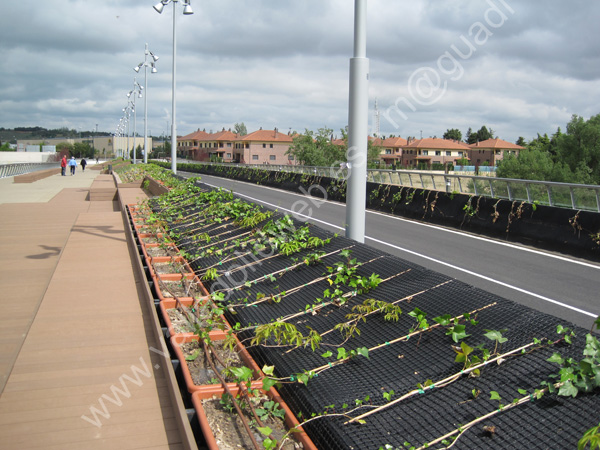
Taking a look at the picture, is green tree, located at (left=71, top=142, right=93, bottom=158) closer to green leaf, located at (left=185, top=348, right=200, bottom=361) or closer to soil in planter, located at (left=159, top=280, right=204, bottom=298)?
soil in planter, located at (left=159, top=280, right=204, bottom=298)

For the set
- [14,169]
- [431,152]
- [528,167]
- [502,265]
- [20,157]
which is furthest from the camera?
[431,152]

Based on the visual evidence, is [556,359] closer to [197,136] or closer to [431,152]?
[431,152]

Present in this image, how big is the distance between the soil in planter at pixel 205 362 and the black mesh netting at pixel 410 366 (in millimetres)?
222

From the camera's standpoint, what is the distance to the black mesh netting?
3.47 meters

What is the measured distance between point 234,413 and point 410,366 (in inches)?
54.4

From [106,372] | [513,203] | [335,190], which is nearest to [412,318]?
[106,372]

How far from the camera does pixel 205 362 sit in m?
5.27

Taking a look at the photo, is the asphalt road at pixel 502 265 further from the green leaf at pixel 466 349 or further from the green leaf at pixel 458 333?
the green leaf at pixel 466 349

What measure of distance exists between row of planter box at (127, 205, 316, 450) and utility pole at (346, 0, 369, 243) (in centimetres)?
243

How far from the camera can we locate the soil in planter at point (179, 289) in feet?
24.0

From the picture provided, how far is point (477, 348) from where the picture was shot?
166 inches

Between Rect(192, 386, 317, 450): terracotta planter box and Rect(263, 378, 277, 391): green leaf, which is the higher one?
Rect(263, 378, 277, 391): green leaf

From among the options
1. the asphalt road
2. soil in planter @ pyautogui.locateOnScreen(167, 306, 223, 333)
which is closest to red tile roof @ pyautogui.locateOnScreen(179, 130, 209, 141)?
the asphalt road

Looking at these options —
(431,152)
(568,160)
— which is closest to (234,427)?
(568,160)
